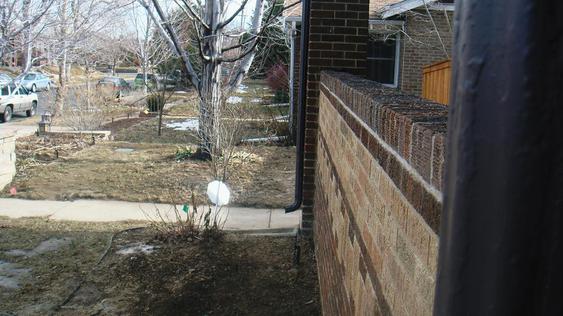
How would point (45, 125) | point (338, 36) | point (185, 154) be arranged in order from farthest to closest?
point (45, 125) < point (185, 154) < point (338, 36)

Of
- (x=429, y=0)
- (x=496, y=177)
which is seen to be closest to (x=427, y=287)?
(x=496, y=177)

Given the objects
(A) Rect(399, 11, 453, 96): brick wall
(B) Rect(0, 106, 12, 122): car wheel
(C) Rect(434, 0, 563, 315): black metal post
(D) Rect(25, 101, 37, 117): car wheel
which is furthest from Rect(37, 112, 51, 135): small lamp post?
(C) Rect(434, 0, 563, 315): black metal post

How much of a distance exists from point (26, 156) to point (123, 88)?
2330 cm

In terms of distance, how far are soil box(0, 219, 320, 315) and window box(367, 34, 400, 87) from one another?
9853 mm

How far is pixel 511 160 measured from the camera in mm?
497

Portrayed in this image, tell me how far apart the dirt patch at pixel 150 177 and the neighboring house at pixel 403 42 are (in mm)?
3911

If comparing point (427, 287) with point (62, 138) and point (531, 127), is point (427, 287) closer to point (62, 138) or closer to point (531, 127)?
point (531, 127)

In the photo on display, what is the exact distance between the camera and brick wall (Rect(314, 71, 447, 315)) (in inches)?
48.4

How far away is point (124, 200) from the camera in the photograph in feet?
31.1

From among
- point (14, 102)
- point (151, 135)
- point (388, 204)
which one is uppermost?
point (388, 204)

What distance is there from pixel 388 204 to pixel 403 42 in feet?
47.4

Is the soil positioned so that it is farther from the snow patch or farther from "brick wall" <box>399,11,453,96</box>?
the snow patch

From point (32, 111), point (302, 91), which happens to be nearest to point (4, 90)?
point (32, 111)

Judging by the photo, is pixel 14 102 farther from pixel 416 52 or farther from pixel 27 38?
pixel 416 52
